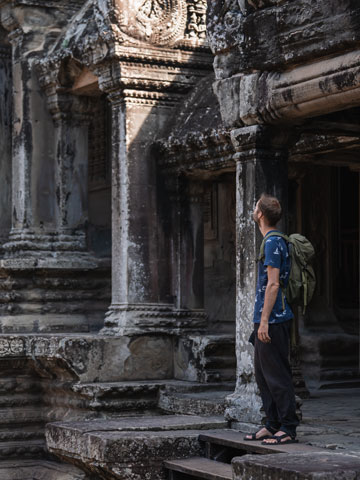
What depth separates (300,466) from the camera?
6.54 m

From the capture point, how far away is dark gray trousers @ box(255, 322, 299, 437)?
7871 mm

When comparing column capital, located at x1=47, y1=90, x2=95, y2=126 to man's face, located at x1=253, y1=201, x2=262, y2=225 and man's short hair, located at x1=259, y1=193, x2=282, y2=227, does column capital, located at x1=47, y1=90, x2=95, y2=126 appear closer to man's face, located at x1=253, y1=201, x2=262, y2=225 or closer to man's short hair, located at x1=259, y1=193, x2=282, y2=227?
man's face, located at x1=253, y1=201, x2=262, y2=225

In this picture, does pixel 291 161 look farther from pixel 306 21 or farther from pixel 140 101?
pixel 306 21

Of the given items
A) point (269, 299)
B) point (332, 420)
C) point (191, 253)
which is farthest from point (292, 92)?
point (191, 253)

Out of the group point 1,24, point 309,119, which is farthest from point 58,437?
point 1,24

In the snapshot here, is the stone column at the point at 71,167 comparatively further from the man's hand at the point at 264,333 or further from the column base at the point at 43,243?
the man's hand at the point at 264,333

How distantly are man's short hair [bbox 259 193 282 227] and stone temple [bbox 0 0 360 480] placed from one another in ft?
2.45

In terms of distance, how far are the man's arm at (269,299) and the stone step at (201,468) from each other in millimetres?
982

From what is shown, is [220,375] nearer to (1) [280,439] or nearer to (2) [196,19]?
(1) [280,439]

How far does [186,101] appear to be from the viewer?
1171 cm

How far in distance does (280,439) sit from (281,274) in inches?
45.4

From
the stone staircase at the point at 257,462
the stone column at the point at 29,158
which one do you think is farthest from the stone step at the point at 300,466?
the stone column at the point at 29,158

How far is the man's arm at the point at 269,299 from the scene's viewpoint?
25.7 feet

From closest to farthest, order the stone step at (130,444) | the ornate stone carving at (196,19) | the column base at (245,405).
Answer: the stone step at (130,444) → the column base at (245,405) → the ornate stone carving at (196,19)
